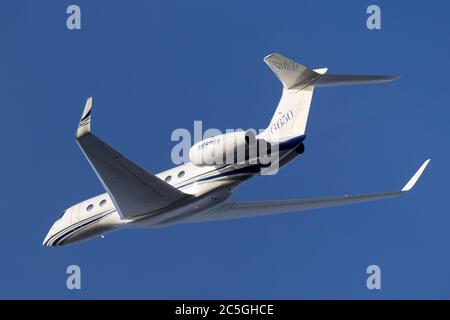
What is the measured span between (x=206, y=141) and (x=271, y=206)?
6276 mm

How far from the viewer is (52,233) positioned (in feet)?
108

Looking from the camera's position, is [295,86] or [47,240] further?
[47,240]

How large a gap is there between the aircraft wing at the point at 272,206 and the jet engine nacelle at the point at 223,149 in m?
4.28

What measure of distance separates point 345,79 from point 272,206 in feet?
19.9

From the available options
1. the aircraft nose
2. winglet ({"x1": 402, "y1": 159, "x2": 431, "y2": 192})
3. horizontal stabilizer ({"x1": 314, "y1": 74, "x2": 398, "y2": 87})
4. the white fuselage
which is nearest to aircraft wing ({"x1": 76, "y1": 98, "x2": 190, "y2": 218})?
the white fuselage

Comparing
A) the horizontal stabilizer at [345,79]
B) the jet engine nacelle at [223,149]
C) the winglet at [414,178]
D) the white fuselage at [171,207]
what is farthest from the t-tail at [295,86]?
the winglet at [414,178]

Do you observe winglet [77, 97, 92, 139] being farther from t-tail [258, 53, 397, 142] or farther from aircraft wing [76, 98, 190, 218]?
t-tail [258, 53, 397, 142]

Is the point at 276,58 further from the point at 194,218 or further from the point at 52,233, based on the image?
the point at 52,233

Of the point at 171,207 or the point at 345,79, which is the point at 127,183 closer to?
the point at 171,207

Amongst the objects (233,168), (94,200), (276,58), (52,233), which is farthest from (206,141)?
(52,233)

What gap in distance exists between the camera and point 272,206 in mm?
33719

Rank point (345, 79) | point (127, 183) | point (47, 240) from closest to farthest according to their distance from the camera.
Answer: point (127, 183)
point (345, 79)
point (47, 240)

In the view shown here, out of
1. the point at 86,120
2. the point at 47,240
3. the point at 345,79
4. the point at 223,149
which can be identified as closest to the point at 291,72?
the point at 345,79

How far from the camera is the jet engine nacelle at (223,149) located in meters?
27.6
